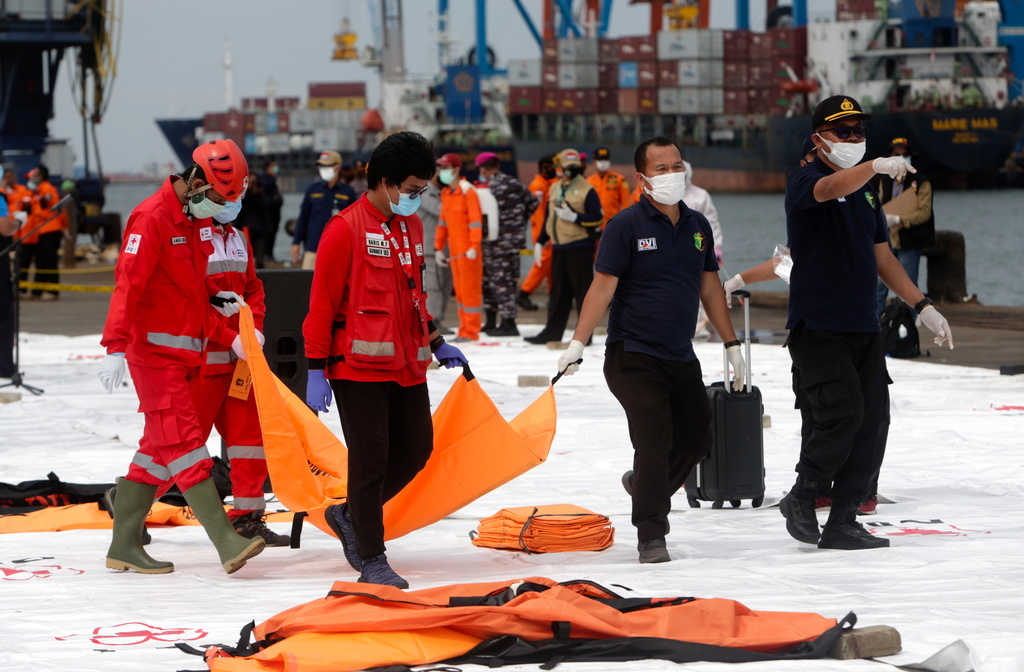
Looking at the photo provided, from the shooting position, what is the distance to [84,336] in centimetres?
1591

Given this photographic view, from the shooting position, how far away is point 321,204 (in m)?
14.4

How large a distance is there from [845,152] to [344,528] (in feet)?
7.86

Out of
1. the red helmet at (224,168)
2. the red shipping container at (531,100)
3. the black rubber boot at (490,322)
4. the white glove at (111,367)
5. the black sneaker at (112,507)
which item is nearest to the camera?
the white glove at (111,367)

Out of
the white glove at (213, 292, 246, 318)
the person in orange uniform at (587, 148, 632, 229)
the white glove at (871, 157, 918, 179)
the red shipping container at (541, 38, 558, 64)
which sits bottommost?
the person in orange uniform at (587, 148, 632, 229)

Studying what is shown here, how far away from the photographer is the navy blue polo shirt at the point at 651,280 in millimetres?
5598

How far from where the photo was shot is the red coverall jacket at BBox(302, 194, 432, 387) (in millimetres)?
5188

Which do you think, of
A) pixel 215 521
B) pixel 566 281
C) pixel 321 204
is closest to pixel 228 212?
pixel 215 521

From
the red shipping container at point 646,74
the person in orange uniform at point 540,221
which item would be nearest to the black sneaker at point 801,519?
the person in orange uniform at point 540,221

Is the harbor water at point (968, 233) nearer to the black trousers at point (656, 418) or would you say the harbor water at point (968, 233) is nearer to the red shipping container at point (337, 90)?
the black trousers at point (656, 418)

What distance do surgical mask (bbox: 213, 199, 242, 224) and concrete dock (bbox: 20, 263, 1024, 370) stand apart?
7.35 metres

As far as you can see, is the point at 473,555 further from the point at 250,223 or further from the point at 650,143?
the point at 250,223

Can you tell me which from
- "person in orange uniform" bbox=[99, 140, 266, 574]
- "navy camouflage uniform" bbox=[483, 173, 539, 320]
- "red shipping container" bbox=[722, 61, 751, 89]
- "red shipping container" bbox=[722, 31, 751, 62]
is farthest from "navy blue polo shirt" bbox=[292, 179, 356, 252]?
"red shipping container" bbox=[722, 31, 751, 62]

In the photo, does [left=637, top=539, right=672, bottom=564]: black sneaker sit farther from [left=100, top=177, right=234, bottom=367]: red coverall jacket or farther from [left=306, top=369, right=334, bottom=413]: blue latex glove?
[left=100, top=177, right=234, bottom=367]: red coverall jacket

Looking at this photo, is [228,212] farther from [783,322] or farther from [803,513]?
[783,322]
